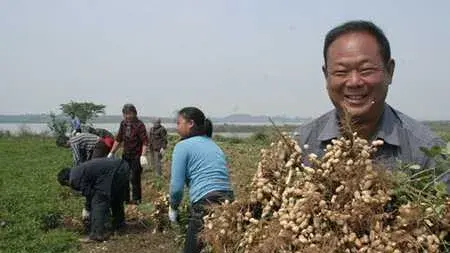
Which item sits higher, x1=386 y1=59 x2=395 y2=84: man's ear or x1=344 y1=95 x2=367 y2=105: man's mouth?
x1=386 y1=59 x2=395 y2=84: man's ear

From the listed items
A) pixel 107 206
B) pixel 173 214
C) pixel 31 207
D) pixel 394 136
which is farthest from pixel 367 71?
pixel 31 207

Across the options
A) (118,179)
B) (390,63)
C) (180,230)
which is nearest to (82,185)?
(118,179)

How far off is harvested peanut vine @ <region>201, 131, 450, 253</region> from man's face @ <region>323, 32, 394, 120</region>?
433 millimetres

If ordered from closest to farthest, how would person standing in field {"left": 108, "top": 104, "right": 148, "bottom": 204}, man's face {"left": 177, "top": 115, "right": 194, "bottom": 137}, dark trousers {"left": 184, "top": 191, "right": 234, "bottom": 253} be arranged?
dark trousers {"left": 184, "top": 191, "right": 234, "bottom": 253}
man's face {"left": 177, "top": 115, "right": 194, "bottom": 137}
person standing in field {"left": 108, "top": 104, "right": 148, "bottom": 204}

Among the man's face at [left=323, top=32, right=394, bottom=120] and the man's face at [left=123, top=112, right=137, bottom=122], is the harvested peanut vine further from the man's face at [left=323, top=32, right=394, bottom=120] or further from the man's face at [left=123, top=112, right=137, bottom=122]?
the man's face at [left=123, top=112, right=137, bottom=122]

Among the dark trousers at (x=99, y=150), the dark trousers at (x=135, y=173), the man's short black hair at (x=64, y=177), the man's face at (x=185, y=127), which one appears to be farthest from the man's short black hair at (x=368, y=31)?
the dark trousers at (x=135, y=173)

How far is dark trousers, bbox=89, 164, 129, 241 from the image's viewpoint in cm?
841

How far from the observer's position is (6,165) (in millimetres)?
19766

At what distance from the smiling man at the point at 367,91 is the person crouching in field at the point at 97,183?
20.5 feet

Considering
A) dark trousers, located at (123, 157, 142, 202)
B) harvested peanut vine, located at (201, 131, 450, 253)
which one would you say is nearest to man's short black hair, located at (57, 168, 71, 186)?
dark trousers, located at (123, 157, 142, 202)

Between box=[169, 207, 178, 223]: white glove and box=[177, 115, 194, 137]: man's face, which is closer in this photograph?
box=[177, 115, 194, 137]: man's face

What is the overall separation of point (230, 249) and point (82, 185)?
6.61 m

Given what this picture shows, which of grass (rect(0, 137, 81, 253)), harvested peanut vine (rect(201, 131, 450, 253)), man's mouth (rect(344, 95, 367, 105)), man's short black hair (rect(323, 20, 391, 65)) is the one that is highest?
man's short black hair (rect(323, 20, 391, 65))

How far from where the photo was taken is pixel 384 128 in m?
2.44
